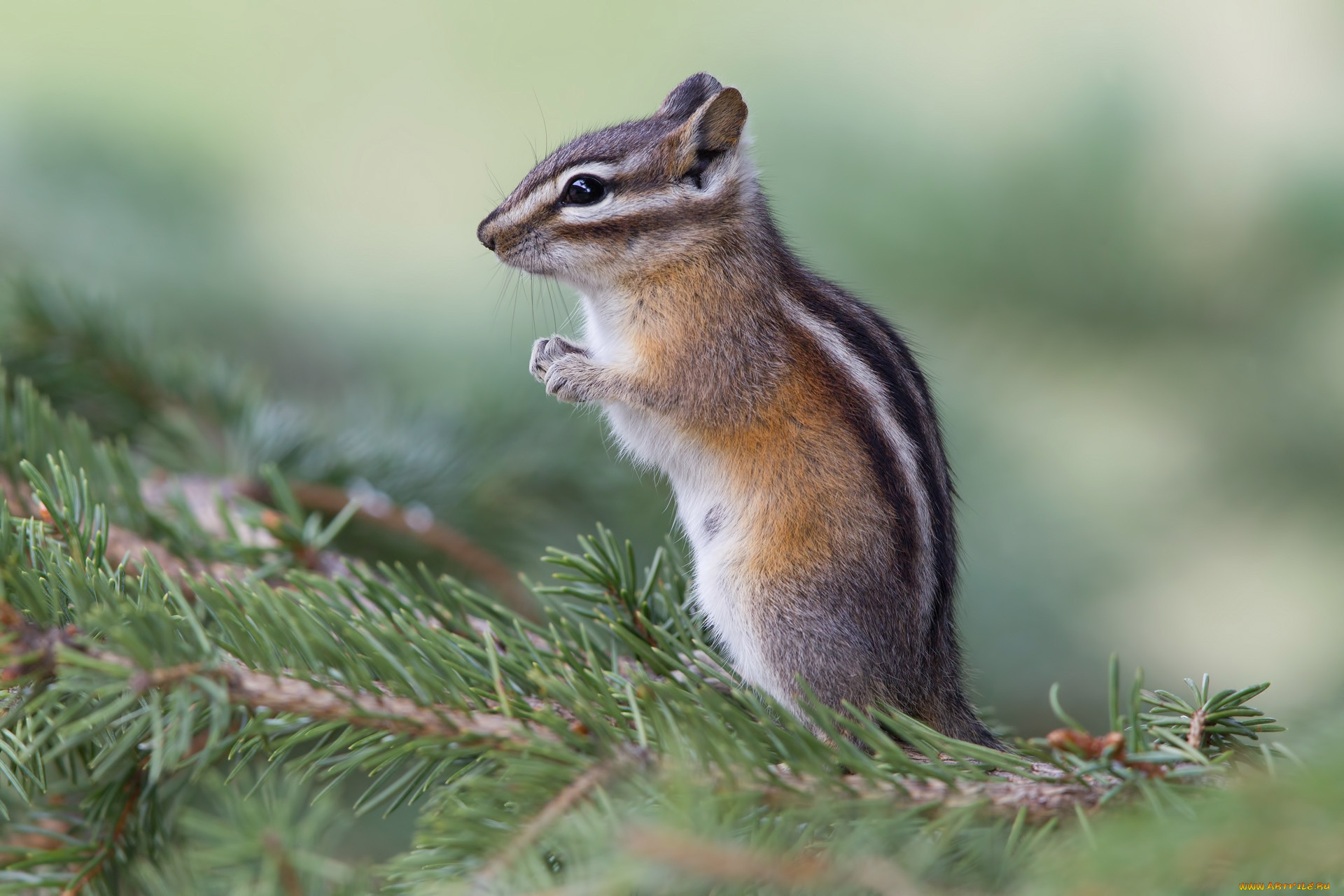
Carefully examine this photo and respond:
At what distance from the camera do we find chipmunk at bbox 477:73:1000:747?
153 centimetres

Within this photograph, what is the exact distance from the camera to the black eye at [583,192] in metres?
1.87

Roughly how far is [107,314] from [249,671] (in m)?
1.48

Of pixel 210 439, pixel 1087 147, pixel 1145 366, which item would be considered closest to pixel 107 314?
pixel 210 439

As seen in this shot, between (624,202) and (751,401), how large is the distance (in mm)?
478

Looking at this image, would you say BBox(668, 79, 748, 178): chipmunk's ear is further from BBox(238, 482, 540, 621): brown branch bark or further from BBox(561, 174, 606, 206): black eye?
BBox(238, 482, 540, 621): brown branch bark

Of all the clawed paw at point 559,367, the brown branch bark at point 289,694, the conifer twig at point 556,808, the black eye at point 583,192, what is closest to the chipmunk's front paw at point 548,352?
the clawed paw at point 559,367

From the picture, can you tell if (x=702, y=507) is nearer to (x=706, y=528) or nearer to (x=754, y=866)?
(x=706, y=528)

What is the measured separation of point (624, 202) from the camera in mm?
1875

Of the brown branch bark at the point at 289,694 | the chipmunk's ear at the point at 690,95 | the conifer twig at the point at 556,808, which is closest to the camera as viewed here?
the conifer twig at the point at 556,808

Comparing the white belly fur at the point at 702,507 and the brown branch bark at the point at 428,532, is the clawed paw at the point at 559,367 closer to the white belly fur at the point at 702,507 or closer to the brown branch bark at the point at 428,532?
the white belly fur at the point at 702,507

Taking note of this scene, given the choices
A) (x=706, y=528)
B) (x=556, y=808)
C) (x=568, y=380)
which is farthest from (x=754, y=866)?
(x=568, y=380)

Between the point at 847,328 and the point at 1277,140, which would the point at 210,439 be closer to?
the point at 847,328

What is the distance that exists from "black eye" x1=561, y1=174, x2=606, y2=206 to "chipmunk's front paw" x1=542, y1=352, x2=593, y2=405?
302 millimetres

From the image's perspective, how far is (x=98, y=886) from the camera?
105 cm
